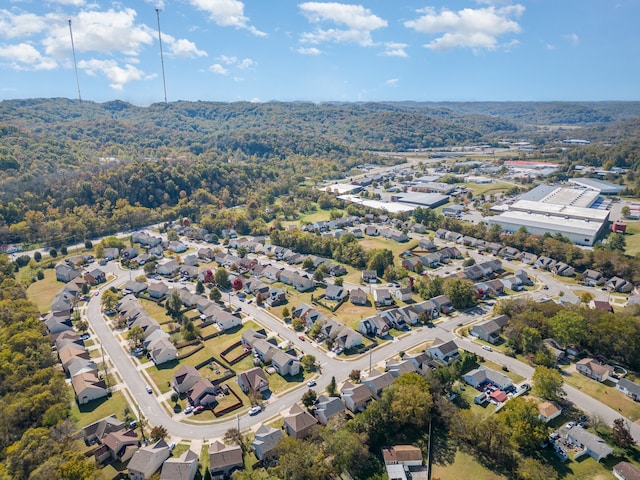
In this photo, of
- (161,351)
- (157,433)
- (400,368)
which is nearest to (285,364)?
(400,368)

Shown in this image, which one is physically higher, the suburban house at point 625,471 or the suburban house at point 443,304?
the suburban house at point 443,304

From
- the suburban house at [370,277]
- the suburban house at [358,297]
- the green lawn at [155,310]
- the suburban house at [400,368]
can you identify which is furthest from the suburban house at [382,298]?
the green lawn at [155,310]

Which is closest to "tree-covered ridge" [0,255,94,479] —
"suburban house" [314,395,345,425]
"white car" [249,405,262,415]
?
"white car" [249,405,262,415]

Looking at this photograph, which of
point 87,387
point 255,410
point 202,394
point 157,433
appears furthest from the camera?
point 87,387

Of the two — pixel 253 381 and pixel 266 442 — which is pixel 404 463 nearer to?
pixel 266 442

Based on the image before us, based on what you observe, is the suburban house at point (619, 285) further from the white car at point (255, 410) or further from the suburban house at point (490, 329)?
the white car at point (255, 410)

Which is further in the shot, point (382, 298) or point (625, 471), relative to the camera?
point (382, 298)
